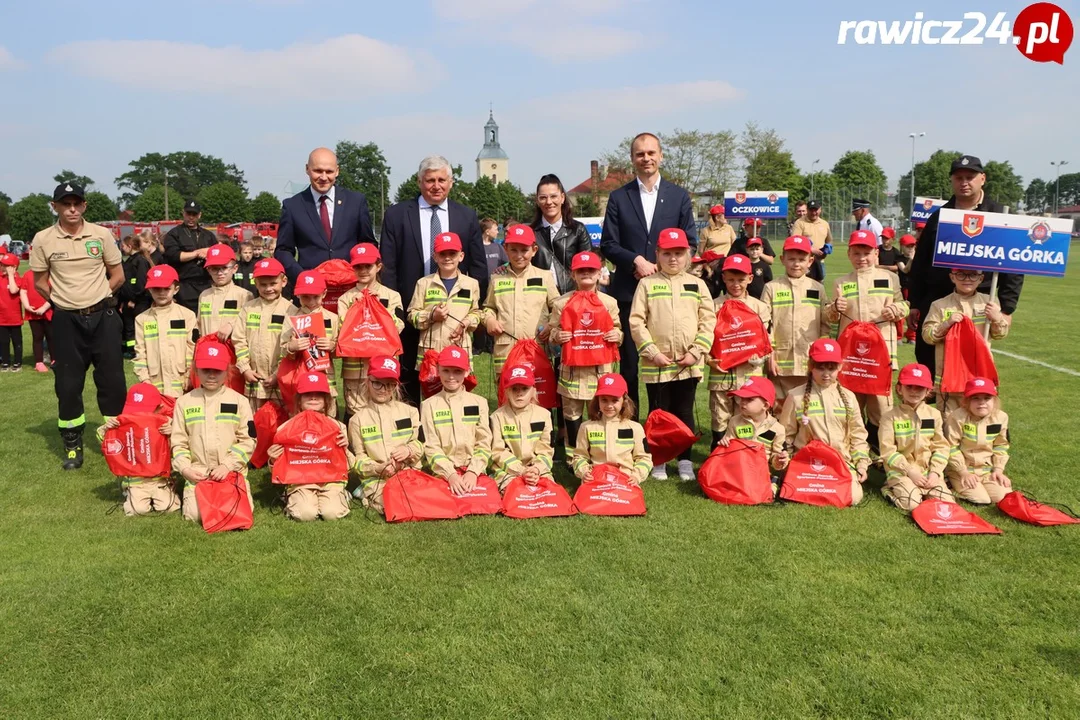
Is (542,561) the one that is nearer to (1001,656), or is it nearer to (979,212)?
(1001,656)

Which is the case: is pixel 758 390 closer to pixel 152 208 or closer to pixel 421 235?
pixel 421 235

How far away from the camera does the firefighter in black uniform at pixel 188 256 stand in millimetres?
10735

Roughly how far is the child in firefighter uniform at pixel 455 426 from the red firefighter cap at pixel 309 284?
3.48ft

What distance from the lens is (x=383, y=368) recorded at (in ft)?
18.6

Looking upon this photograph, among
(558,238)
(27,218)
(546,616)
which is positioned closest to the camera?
(546,616)

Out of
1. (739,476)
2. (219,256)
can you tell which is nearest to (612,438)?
(739,476)

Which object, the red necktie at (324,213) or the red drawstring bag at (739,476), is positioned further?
the red necktie at (324,213)

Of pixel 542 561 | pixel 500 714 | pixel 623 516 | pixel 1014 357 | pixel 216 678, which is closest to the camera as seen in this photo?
pixel 500 714

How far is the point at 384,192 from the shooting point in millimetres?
94375

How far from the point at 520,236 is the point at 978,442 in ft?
12.8

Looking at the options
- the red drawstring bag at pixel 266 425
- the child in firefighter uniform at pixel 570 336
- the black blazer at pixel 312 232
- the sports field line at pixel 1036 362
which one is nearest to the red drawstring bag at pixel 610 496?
the child in firefighter uniform at pixel 570 336

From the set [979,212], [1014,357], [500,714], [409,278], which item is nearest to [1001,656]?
[500,714]

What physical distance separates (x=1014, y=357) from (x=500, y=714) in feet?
37.5

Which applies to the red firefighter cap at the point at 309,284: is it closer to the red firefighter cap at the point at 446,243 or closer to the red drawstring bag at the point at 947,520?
the red firefighter cap at the point at 446,243
